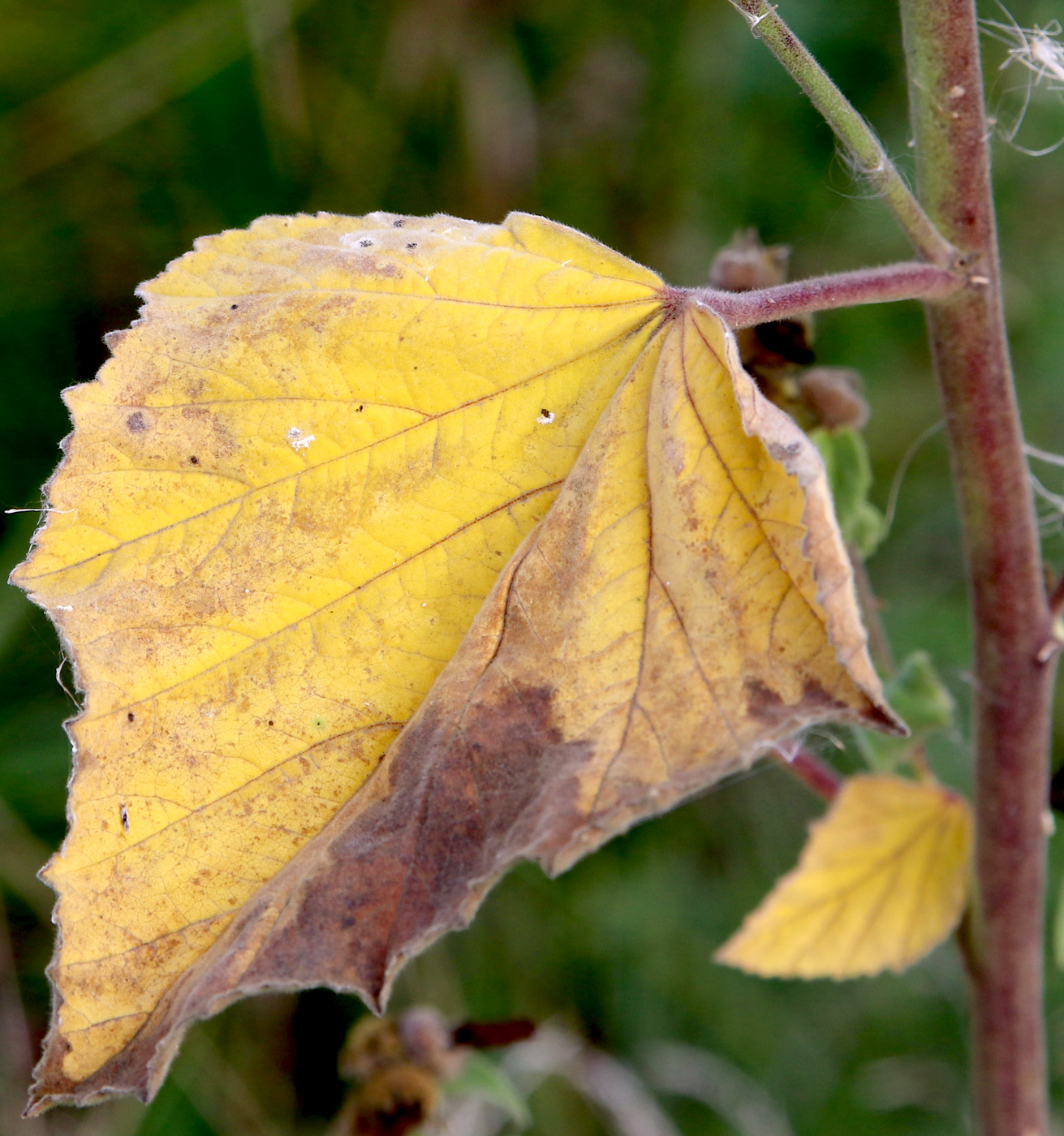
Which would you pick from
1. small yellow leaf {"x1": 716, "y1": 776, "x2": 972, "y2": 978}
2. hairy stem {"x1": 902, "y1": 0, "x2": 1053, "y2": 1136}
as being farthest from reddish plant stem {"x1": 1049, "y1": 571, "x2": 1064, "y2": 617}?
small yellow leaf {"x1": 716, "y1": 776, "x2": 972, "y2": 978}

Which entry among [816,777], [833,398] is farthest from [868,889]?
[833,398]

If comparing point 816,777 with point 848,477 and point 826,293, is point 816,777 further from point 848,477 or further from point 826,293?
point 826,293

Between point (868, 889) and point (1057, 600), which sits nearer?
point (1057, 600)

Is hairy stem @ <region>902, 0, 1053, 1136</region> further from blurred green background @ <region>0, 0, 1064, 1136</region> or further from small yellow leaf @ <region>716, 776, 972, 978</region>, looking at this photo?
blurred green background @ <region>0, 0, 1064, 1136</region>

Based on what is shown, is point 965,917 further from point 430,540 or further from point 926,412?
point 926,412

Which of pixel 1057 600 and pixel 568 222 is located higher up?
pixel 568 222

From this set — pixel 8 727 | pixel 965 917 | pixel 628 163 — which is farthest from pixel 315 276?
pixel 628 163
